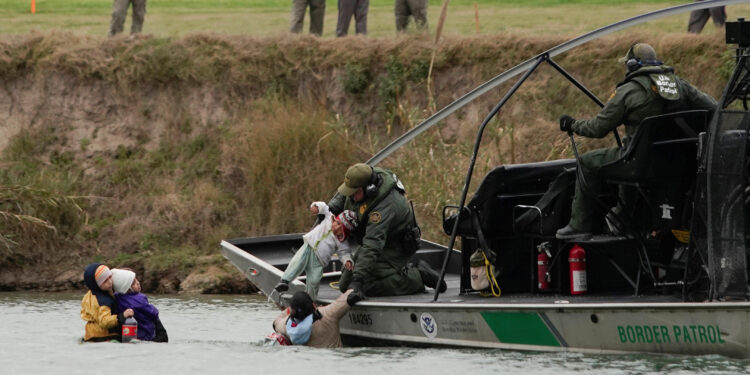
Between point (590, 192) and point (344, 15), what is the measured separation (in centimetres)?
1285

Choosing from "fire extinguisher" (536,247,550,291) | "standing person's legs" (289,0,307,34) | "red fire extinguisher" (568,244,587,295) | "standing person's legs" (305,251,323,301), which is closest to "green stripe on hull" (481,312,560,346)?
"red fire extinguisher" (568,244,587,295)

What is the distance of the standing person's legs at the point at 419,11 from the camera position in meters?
23.8

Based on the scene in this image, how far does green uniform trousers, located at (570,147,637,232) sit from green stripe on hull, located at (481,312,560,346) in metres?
0.92

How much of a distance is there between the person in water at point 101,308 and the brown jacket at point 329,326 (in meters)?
1.53

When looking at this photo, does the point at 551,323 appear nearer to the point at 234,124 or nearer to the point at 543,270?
the point at 543,270

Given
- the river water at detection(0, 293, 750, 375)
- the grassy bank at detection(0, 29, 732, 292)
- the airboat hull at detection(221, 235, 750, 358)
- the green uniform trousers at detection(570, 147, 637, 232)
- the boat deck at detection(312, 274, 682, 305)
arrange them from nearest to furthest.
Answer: the airboat hull at detection(221, 235, 750, 358)
the river water at detection(0, 293, 750, 375)
the green uniform trousers at detection(570, 147, 637, 232)
the boat deck at detection(312, 274, 682, 305)
the grassy bank at detection(0, 29, 732, 292)

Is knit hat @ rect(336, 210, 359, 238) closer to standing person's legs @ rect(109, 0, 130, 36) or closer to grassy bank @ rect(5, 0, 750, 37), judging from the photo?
grassy bank @ rect(5, 0, 750, 37)

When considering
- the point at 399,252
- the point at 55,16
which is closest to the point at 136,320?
the point at 399,252

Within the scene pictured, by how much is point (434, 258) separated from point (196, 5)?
20.9 m

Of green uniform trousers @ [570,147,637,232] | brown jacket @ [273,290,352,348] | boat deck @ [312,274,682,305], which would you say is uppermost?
green uniform trousers @ [570,147,637,232]

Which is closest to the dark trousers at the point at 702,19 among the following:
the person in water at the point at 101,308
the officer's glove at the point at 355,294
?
the officer's glove at the point at 355,294

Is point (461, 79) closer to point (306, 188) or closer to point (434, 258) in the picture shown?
point (306, 188)

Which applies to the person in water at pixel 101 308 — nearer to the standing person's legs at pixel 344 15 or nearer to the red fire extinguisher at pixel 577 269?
the red fire extinguisher at pixel 577 269

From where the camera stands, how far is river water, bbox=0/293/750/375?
11109 millimetres
